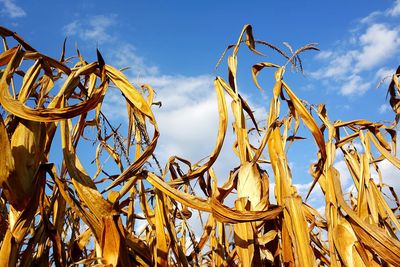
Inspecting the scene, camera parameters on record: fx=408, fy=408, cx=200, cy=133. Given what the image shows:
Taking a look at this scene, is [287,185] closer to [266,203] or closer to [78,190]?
[266,203]

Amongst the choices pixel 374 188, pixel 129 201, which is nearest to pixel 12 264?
pixel 129 201

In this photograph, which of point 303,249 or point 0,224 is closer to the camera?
point 303,249

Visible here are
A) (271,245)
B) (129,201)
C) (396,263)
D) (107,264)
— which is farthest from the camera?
(129,201)

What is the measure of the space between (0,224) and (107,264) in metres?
0.45

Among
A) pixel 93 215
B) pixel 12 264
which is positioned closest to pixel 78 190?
pixel 93 215

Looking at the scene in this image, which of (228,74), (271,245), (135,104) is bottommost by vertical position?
(271,245)

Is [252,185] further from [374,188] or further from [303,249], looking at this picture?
[374,188]

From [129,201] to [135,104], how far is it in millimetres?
500

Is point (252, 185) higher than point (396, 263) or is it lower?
higher

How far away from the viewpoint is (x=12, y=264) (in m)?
0.69

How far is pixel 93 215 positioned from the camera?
0.73 metres

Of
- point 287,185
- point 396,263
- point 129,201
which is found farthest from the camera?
point 129,201

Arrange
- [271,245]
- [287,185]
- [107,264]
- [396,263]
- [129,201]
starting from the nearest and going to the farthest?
[107,264], [396,263], [287,185], [271,245], [129,201]

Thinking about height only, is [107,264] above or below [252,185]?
below
